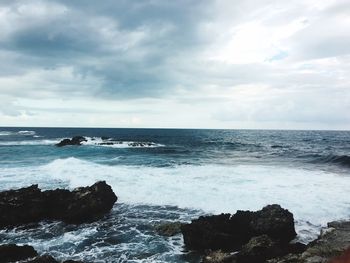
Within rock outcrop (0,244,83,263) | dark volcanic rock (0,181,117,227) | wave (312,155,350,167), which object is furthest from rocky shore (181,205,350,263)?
wave (312,155,350,167)

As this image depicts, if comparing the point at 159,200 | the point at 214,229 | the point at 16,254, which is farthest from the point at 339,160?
the point at 16,254

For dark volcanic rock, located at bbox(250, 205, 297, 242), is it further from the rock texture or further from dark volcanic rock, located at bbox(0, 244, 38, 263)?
dark volcanic rock, located at bbox(0, 244, 38, 263)

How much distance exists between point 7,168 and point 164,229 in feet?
78.1

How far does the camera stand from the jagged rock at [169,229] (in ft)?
50.1

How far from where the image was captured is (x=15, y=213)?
691 inches

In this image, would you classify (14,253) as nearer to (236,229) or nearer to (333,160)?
(236,229)

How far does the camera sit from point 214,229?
45.6 ft

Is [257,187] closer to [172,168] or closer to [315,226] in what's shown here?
[315,226]

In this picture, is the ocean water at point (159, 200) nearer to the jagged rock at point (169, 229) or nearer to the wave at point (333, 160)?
the jagged rock at point (169, 229)

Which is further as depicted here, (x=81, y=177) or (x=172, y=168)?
(x=172, y=168)

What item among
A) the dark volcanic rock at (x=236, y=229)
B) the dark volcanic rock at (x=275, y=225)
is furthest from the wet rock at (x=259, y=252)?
the dark volcanic rock at (x=275, y=225)

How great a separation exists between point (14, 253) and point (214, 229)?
7045 mm

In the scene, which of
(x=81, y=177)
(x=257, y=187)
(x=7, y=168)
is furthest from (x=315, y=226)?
(x=7, y=168)

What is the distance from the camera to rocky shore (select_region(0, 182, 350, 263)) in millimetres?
11195
